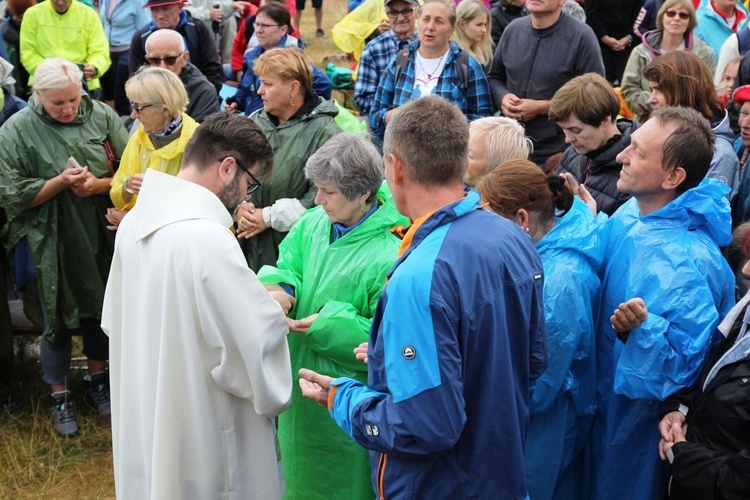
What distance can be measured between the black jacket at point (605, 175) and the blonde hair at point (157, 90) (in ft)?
7.64

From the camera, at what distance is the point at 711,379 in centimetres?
303

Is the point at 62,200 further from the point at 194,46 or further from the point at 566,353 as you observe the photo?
the point at 566,353

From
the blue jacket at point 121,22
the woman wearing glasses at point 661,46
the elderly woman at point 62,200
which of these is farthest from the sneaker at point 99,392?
the blue jacket at point 121,22

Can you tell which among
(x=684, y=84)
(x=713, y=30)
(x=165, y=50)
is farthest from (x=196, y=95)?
(x=713, y=30)

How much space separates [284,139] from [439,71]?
1.48 metres

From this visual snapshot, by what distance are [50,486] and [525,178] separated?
343 centimetres

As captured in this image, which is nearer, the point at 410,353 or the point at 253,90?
the point at 410,353

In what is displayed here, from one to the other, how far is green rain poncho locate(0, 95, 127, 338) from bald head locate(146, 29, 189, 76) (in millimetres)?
655

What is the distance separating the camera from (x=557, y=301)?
338 centimetres

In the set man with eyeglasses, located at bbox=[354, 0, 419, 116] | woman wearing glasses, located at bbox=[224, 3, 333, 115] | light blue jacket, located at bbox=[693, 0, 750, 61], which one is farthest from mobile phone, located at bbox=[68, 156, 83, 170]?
light blue jacket, located at bbox=[693, 0, 750, 61]

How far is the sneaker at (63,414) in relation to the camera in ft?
18.5

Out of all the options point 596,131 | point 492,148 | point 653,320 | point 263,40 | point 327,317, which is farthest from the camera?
point 263,40

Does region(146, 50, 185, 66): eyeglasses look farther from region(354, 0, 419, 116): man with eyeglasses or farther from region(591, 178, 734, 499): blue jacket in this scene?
region(591, 178, 734, 499): blue jacket

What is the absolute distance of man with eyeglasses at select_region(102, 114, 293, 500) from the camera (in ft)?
10.0
